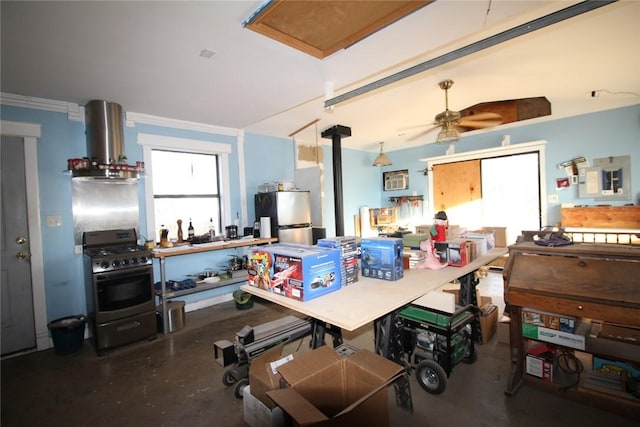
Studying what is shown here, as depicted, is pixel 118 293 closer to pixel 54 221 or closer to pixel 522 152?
pixel 54 221

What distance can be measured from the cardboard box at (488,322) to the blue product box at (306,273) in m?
1.90

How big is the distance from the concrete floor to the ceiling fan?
7.94 ft

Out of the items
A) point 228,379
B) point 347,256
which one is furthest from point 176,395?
point 347,256

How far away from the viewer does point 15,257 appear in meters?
3.07

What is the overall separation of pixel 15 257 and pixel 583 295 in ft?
16.3

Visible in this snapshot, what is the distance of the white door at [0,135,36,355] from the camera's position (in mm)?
3020

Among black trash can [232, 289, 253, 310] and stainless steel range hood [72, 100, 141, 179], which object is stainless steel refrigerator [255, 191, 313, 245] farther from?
stainless steel range hood [72, 100, 141, 179]

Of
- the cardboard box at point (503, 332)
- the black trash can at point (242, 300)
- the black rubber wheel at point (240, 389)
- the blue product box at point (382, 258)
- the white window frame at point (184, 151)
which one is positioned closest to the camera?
the blue product box at point (382, 258)

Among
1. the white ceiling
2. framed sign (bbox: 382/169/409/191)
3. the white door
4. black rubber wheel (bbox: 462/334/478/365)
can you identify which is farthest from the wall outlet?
framed sign (bbox: 382/169/409/191)

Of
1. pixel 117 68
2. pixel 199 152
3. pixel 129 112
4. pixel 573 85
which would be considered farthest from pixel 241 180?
pixel 573 85

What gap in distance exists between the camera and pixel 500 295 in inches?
162

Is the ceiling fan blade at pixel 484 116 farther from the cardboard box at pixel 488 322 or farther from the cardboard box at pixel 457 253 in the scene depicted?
the cardboard box at pixel 457 253

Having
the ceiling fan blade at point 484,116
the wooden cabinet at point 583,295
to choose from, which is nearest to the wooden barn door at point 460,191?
the ceiling fan blade at point 484,116

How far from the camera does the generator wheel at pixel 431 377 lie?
2.08m
